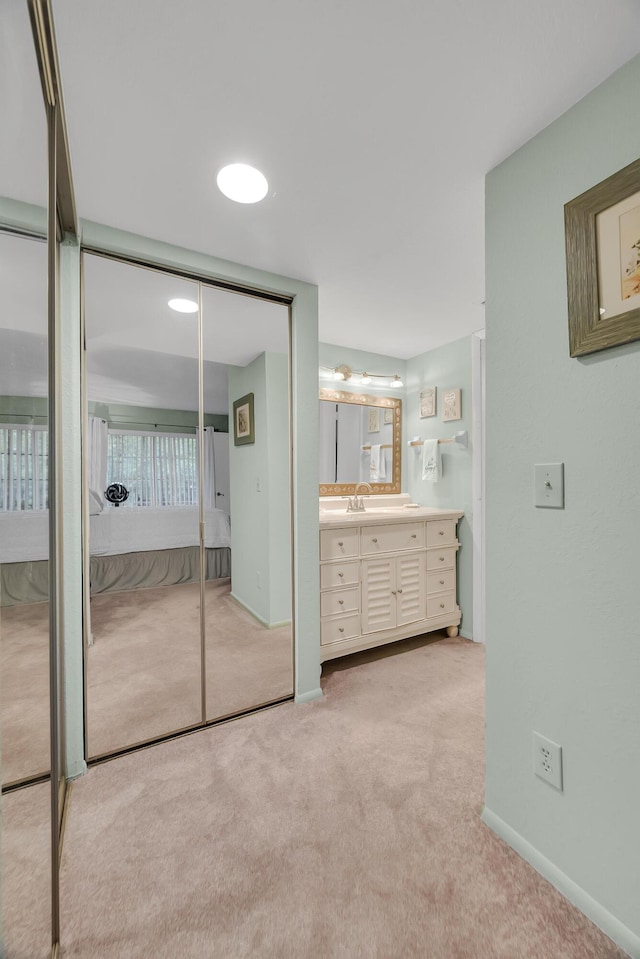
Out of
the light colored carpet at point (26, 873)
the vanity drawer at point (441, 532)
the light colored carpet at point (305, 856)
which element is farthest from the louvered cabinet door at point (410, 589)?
the light colored carpet at point (26, 873)

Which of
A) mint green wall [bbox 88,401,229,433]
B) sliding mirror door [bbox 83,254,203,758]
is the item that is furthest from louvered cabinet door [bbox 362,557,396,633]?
mint green wall [bbox 88,401,229,433]

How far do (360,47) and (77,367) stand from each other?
1387 mm

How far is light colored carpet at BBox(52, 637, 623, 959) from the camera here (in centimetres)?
107

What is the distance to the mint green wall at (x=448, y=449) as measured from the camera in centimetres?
306

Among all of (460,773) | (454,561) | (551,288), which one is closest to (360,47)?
(551,288)

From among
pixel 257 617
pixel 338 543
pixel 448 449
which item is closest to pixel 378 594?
pixel 338 543

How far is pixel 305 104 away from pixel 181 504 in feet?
5.05

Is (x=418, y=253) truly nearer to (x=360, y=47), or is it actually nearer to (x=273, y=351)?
(x=273, y=351)

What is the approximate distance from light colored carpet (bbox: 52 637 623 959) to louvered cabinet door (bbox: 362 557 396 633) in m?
0.72

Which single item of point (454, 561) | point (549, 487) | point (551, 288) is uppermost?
point (551, 288)

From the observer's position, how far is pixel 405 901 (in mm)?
1161

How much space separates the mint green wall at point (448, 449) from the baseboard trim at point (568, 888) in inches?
67.7

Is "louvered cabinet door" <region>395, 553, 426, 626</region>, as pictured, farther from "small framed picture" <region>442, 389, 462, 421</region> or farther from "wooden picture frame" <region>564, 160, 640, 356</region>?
"wooden picture frame" <region>564, 160, 640, 356</region>

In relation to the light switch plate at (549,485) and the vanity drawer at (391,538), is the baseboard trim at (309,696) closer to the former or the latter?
the vanity drawer at (391,538)
